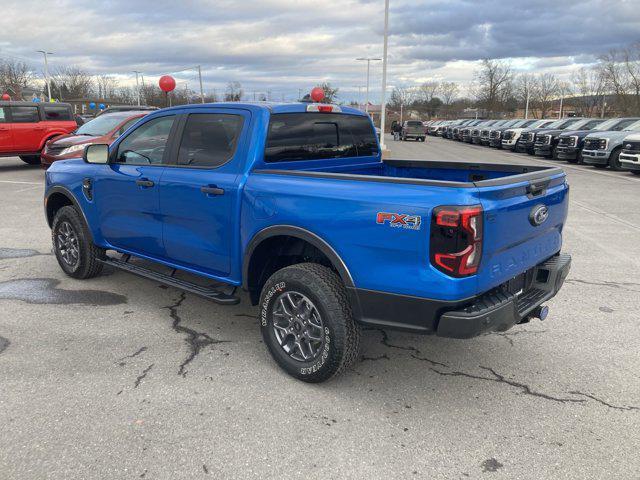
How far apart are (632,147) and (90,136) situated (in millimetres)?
14864

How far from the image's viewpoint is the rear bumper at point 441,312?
2.85 meters

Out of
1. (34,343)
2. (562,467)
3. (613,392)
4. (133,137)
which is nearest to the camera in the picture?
(562,467)

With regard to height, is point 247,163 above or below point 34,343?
above

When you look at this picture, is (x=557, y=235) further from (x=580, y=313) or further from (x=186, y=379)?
(x=186, y=379)

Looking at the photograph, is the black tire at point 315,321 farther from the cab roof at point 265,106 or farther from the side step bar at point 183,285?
the cab roof at point 265,106

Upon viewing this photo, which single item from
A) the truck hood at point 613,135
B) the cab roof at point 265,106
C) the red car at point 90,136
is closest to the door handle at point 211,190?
the cab roof at point 265,106

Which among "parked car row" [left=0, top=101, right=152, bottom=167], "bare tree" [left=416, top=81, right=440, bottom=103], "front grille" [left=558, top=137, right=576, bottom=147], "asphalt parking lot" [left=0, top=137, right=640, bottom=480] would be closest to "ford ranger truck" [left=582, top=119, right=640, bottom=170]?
"front grille" [left=558, top=137, right=576, bottom=147]

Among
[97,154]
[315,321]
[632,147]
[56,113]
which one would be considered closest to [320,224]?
[315,321]

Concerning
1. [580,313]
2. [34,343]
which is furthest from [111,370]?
[580,313]

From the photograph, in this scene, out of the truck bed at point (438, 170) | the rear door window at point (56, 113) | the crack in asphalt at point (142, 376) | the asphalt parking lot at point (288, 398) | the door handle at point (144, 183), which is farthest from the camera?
the rear door window at point (56, 113)

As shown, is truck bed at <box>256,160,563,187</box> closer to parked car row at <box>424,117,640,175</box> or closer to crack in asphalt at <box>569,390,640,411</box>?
crack in asphalt at <box>569,390,640,411</box>

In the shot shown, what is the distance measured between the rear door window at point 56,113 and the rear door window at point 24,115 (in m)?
0.27

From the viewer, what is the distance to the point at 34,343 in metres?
4.06

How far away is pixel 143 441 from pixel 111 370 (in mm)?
931
